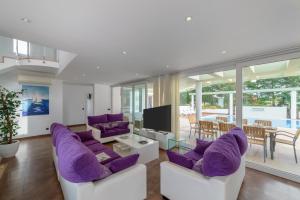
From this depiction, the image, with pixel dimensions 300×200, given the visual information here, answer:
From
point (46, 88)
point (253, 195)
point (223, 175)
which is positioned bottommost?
point (253, 195)

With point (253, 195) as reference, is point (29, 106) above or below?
above

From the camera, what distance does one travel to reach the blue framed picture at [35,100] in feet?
17.5

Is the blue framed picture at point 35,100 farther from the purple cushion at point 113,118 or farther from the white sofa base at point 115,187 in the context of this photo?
the white sofa base at point 115,187

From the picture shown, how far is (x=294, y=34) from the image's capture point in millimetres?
2215

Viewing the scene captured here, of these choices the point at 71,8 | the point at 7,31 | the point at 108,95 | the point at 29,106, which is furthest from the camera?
the point at 108,95

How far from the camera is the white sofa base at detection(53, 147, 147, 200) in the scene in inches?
56.0

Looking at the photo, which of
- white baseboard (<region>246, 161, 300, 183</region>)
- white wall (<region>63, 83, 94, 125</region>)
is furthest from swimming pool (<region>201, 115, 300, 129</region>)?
white wall (<region>63, 83, 94, 125</region>)

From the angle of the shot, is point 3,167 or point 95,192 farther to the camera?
point 3,167

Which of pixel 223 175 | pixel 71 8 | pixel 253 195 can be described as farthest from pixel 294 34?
pixel 71 8

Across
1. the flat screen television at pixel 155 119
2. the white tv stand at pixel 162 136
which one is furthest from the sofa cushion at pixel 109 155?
the white tv stand at pixel 162 136

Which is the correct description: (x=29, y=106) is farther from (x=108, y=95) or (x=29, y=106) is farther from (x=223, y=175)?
(x=223, y=175)

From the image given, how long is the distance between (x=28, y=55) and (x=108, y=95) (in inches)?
171

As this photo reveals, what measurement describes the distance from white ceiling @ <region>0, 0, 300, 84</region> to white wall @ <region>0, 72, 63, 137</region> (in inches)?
154

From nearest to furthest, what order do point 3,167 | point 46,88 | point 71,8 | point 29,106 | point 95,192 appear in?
1. point 95,192
2. point 71,8
3. point 3,167
4. point 29,106
5. point 46,88
